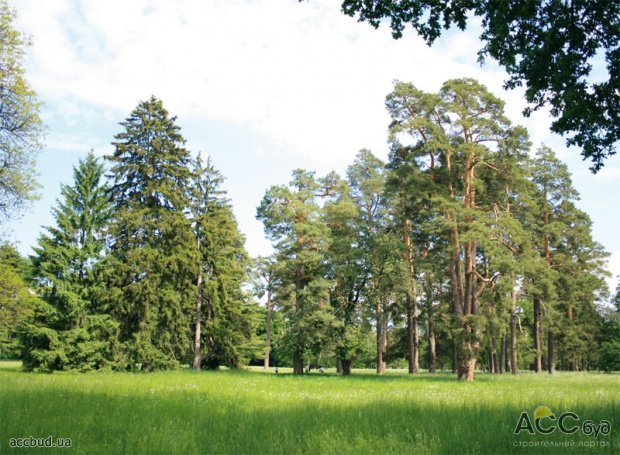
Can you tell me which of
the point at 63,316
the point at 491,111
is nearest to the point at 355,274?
the point at 491,111

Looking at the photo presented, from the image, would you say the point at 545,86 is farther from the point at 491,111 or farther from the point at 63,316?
the point at 63,316

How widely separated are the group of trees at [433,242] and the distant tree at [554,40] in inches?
668

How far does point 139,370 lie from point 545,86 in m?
31.9

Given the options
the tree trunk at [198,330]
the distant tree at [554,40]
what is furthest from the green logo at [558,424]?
the tree trunk at [198,330]

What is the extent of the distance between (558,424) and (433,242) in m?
29.2

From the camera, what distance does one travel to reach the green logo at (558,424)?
841cm

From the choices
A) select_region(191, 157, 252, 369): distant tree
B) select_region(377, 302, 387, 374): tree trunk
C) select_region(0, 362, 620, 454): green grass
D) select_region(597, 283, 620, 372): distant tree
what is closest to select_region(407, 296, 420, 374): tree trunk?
select_region(377, 302, 387, 374): tree trunk

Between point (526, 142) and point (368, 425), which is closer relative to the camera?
point (368, 425)

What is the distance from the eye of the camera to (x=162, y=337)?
3566 centimetres

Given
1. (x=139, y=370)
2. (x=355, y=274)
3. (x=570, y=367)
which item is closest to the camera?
(x=139, y=370)

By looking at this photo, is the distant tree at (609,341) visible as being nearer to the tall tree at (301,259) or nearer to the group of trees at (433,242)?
the group of trees at (433,242)

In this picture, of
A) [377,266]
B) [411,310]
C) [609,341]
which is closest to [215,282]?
[377,266]

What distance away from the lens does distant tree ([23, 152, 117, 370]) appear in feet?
99.7

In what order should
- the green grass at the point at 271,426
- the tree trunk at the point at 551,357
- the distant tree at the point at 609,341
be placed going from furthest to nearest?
the distant tree at the point at 609,341 < the tree trunk at the point at 551,357 < the green grass at the point at 271,426
